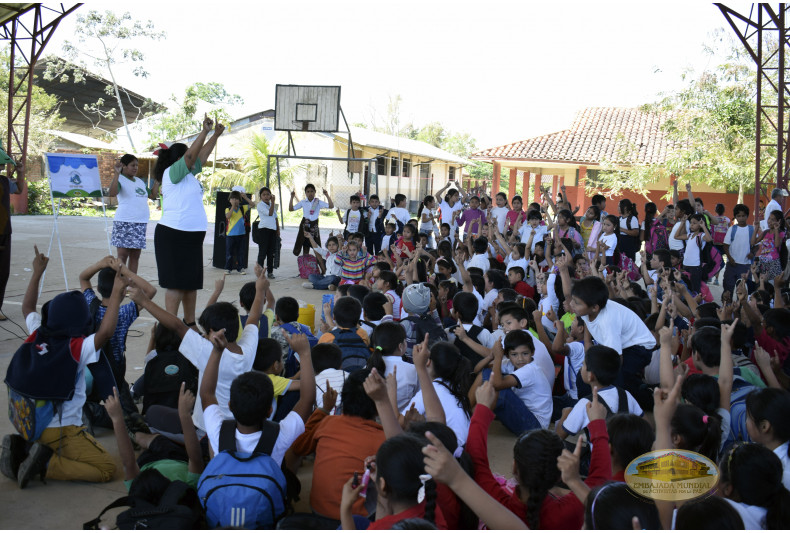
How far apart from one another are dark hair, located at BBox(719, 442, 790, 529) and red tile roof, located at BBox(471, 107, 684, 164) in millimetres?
16177

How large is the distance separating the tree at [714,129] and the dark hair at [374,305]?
11953 mm

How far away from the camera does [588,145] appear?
1959 centimetres

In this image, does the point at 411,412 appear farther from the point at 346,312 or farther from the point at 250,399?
the point at 346,312

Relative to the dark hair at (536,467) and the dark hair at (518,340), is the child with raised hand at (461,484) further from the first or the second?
the dark hair at (518,340)

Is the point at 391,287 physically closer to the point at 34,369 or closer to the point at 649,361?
the point at 649,361

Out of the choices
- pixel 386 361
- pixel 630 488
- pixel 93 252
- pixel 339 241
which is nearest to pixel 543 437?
pixel 630 488

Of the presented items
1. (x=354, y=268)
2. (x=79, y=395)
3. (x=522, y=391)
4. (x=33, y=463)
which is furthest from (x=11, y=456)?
(x=354, y=268)

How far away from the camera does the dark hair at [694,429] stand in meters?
2.49

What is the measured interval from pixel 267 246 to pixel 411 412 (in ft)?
24.1

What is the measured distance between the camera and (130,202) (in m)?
6.64

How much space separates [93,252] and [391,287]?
7486mm

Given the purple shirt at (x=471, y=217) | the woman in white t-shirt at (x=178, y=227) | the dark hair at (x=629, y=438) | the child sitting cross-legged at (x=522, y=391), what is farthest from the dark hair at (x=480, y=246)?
the dark hair at (x=629, y=438)

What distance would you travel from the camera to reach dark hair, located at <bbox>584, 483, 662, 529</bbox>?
1766 mm

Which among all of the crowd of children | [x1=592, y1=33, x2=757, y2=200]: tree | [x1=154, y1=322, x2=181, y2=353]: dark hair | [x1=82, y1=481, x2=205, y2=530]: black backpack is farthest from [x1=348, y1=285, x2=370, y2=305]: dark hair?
[x1=592, y1=33, x2=757, y2=200]: tree
